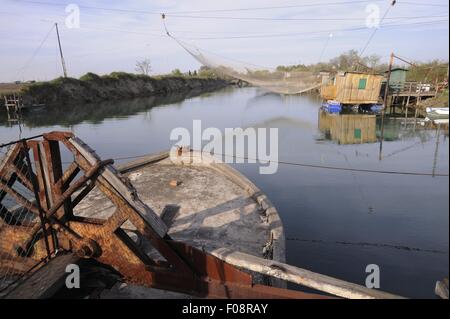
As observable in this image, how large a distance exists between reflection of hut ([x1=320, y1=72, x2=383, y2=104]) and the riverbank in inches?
1385

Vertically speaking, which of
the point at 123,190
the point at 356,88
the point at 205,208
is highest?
the point at 356,88

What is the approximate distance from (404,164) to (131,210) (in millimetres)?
15818

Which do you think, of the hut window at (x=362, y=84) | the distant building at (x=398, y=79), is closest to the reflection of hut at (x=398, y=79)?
the distant building at (x=398, y=79)

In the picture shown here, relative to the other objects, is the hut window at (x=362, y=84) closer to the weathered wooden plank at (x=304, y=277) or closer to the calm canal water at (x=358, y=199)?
the calm canal water at (x=358, y=199)

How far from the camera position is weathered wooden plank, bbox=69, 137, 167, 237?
13.5ft

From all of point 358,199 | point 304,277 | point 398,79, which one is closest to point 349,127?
point 398,79

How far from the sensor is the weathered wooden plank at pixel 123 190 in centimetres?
410

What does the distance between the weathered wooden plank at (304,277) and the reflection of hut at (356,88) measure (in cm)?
3659

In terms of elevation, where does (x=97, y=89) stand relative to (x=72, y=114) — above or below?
above

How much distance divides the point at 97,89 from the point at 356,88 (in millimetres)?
38516

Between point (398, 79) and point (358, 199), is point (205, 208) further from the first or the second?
point (398, 79)

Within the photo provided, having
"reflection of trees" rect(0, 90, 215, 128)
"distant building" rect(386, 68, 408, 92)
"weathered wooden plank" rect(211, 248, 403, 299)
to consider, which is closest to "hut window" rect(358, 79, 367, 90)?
"distant building" rect(386, 68, 408, 92)

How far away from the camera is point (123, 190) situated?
13.5 feet

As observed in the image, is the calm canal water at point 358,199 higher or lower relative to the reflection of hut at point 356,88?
lower
